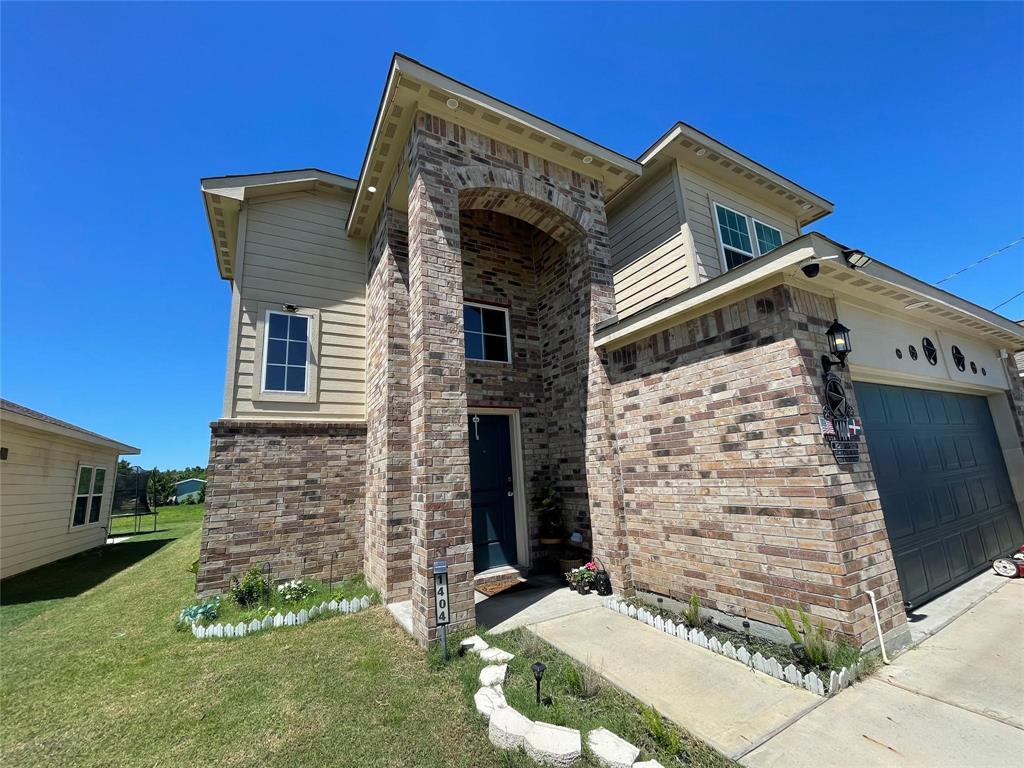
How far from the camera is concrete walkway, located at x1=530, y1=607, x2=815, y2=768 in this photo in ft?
8.48

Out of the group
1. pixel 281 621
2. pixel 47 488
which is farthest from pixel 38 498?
pixel 281 621

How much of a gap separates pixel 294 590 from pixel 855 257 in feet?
24.5

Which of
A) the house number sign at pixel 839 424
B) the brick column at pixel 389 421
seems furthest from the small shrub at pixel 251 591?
the house number sign at pixel 839 424

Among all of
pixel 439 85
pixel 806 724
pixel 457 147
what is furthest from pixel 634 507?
pixel 439 85

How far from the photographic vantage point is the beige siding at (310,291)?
6.36 meters

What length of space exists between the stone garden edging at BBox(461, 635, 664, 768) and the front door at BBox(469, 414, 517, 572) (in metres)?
3.08

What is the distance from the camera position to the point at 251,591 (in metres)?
5.34

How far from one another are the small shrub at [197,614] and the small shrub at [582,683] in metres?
4.43

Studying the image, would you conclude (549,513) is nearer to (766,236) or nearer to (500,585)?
(500,585)

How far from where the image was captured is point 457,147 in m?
5.04

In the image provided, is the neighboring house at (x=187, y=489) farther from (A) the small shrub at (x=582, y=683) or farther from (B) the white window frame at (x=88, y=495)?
(A) the small shrub at (x=582, y=683)

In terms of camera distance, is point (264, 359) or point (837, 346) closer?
point (837, 346)

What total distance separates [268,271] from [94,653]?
17.5 ft

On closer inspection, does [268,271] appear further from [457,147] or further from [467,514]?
[467,514]
